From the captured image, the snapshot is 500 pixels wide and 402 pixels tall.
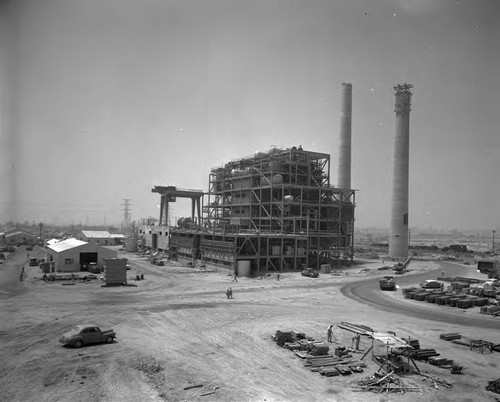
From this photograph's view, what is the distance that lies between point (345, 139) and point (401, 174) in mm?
18217

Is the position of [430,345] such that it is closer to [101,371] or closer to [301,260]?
[101,371]

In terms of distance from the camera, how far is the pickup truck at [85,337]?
83.5ft

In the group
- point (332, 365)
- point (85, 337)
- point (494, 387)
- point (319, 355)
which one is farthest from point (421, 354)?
point (85, 337)

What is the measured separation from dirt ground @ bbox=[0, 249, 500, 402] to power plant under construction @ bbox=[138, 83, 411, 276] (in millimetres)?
21453

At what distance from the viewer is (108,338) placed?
26.5m

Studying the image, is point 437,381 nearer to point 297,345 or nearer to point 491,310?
point 297,345

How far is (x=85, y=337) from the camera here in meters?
25.9

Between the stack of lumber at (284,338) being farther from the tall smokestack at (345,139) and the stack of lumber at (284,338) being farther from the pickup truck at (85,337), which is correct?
the tall smokestack at (345,139)

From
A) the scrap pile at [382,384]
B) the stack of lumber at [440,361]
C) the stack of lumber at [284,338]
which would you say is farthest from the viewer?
the stack of lumber at [284,338]

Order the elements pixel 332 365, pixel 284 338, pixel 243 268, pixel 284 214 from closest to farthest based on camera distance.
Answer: pixel 332 365 → pixel 284 338 → pixel 243 268 → pixel 284 214

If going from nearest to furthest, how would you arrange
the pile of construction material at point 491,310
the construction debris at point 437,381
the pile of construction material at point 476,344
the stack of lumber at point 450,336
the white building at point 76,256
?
the construction debris at point 437,381 < the pile of construction material at point 476,344 < the stack of lumber at point 450,336 < the pile of construction material at point 491,310 < the white building at point 76,256

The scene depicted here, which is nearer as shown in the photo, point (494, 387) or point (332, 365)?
point (494, 387)

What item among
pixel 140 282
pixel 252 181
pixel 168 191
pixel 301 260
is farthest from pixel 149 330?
pixel 168 191

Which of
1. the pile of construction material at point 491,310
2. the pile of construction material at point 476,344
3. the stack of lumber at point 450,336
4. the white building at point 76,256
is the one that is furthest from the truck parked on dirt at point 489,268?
the white building at point 76,256
